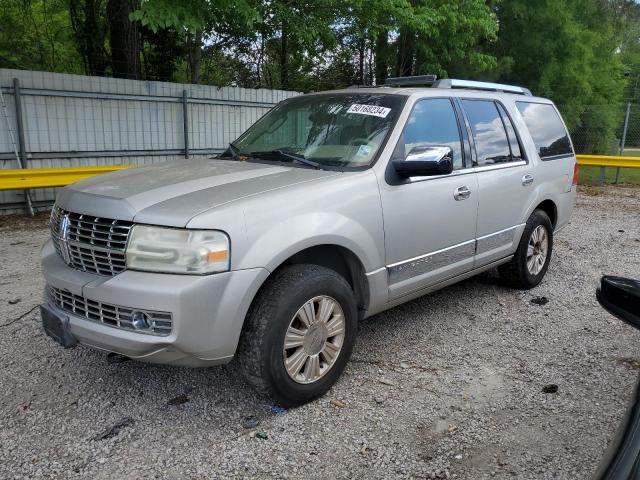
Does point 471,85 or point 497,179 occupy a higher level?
point 471,85

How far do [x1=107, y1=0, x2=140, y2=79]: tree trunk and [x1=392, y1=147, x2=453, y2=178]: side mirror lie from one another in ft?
31.7

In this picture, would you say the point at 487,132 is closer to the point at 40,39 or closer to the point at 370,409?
the point at 370,409

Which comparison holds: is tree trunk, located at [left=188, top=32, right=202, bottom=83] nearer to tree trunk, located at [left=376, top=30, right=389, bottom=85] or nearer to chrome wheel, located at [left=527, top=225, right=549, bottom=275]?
tree trunk, located at [left=376, top=30, right=389, bottom=85]

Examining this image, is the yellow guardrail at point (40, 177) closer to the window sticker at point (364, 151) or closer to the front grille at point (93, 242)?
the front grille at point (93, 242)

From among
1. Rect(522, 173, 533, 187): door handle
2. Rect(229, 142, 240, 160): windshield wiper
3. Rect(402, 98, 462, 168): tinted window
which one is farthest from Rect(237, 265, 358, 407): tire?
Rect(522, 173, 533, 187): door handle

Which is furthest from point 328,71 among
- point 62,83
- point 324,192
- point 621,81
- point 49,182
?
point 324,192

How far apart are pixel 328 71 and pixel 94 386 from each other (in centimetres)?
1437

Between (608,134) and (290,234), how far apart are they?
52.3 feet

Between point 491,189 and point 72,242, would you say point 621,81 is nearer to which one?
point 491,189

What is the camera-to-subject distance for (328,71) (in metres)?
16.4

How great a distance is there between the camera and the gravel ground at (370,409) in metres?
2.72

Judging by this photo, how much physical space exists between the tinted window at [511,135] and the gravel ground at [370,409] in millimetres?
1414

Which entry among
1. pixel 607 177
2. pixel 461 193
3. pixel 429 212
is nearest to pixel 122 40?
pixel 461 193

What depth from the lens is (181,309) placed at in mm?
2633
